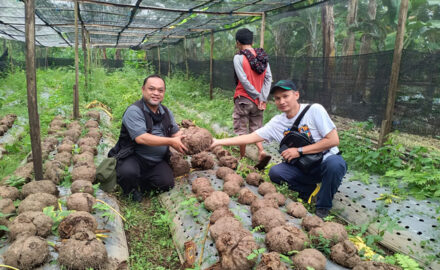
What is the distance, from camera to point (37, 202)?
108 inches

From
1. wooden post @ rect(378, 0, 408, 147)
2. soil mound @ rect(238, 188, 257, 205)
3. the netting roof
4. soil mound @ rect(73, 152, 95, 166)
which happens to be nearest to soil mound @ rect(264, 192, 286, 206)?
soil mound @ rect(238, 188, 257, 205)

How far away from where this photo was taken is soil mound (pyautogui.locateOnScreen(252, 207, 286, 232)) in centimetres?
269

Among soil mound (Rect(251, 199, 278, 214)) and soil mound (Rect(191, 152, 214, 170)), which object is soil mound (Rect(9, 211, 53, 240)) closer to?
soil mound (Rect(251, 199, 278, 214))

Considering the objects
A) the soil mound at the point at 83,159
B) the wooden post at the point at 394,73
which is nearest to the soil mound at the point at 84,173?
the soil mound at the point at 83,159

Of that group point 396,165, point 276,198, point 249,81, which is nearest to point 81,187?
point 276,198

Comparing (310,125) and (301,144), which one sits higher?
(310,125)

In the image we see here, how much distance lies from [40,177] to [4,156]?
8.16ft

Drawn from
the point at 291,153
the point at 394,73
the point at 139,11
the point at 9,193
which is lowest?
the point at 9,193

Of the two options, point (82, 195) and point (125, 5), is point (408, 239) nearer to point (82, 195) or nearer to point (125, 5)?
point (82, 195)

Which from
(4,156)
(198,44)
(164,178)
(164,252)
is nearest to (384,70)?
(164,178)

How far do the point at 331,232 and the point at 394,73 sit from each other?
3.05 m

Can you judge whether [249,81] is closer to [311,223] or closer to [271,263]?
[311,223]

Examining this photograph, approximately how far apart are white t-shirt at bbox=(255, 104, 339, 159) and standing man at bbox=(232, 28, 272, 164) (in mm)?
828

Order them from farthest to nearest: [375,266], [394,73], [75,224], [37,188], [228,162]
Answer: [228,162] < [394,73] < [37,188] < [75,224] < [375,266]
